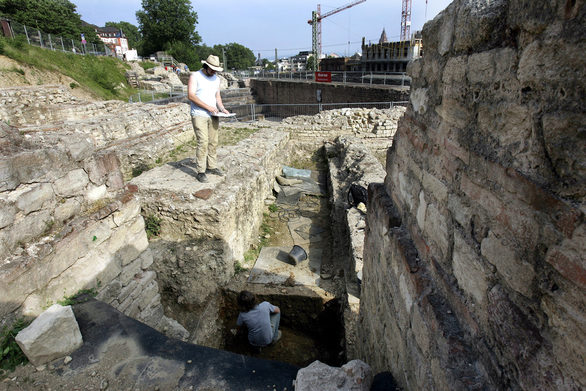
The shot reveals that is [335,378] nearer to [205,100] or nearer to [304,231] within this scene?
[205,100]

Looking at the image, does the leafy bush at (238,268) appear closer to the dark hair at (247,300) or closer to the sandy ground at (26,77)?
the dark hair at (247,300)

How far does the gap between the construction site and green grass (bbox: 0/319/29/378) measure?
0.05 m

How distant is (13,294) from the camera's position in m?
2.24

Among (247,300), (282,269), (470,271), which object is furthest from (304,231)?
(470,271)

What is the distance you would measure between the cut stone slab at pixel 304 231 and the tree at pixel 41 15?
134 ft

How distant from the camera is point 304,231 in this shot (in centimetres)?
702

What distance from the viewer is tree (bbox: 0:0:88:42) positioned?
104ft

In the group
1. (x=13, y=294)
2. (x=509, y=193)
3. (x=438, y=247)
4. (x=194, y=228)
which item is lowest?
(x=194, y=228)

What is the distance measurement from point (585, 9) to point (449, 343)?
1245mm

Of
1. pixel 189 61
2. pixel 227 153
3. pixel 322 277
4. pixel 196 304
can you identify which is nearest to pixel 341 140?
pixel 227 153

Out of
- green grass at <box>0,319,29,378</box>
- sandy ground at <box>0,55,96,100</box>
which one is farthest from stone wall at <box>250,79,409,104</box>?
green grass at <box>0,319,29,378</box>

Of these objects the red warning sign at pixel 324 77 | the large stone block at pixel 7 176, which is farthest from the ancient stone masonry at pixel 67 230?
the red warning sign at pixel 324 77

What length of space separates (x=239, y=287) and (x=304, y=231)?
2.44 m

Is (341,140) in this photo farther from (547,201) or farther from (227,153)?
(547,201)
